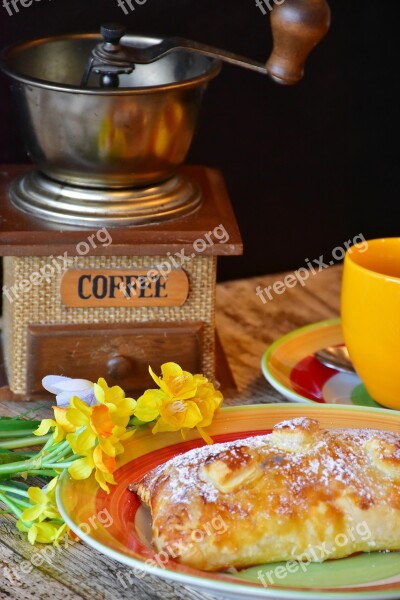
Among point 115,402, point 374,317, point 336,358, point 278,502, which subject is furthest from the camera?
point 336,358

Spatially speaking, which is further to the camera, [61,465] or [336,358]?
[336,358]

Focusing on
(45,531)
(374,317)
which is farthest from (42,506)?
(374,317)

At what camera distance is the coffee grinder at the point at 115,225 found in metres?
0.97

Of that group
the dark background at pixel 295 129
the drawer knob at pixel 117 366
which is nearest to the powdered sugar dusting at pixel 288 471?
the drawer knob at pixel 117 366

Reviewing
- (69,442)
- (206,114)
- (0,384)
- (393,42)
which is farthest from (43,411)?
(393,42)

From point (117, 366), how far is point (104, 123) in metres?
0.24

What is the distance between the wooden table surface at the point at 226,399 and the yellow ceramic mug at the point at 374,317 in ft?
0.43

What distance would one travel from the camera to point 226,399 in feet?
3.49

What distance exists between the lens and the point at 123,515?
0.75 meters

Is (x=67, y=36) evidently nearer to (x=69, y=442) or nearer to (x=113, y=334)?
(x=113, y=334)

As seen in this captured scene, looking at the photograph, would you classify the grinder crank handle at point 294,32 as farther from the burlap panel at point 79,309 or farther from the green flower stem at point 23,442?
the green flower stem at point 23,442

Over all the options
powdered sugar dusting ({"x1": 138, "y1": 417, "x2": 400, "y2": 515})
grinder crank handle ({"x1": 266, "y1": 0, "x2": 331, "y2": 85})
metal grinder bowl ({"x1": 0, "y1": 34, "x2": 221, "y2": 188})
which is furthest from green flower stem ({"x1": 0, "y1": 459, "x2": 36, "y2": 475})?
grinder crank handle ({"x1": 266, "y1": 0, "x2": 331, "y2": 85})

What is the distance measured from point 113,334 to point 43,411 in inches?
4.2

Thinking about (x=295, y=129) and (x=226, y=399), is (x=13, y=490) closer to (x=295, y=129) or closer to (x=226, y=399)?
(x=226, y=399)
